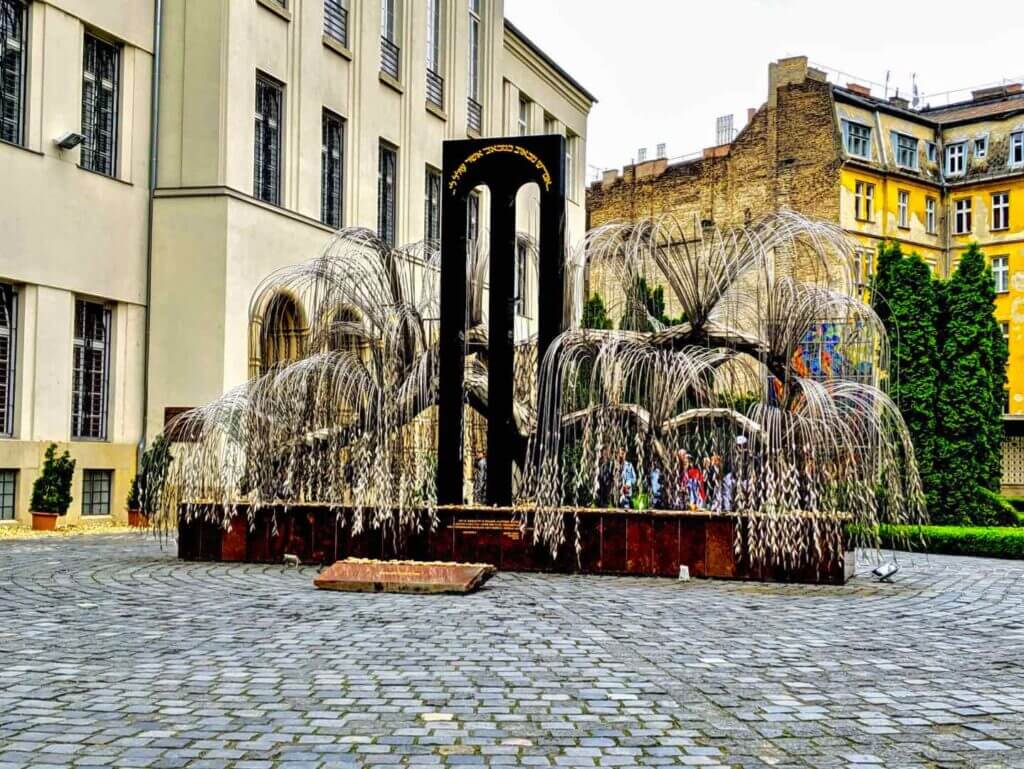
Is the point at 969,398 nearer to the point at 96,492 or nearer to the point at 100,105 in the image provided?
the point at 96,492

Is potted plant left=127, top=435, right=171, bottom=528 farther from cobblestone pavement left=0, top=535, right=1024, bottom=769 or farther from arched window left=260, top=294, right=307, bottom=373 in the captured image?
cobblestone pavement left=0, top=535, right=1024, bottom=769

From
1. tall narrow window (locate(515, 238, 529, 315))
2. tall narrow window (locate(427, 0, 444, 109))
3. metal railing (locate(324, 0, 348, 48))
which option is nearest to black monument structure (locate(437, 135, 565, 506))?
tall narrow window (locate(515, 238, 529, 315))

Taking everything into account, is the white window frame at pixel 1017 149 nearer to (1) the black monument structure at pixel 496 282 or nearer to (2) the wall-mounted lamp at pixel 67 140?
(2) the wall-mounted lamp at pixel 67 140

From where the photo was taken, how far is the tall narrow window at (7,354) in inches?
821

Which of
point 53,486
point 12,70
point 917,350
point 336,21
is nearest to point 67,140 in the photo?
point 12,70

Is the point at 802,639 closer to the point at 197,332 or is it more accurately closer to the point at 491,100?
the point at 197,332

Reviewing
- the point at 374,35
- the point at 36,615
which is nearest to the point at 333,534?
the point at 36,615

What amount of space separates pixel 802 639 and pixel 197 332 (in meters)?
16.4

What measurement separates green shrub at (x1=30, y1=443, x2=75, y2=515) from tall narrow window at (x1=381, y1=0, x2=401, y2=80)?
550 inches

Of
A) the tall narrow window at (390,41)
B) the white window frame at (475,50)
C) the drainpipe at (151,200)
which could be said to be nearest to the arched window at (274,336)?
the drainpipe at (151,200)

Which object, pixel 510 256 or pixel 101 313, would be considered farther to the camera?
pixel 101 313

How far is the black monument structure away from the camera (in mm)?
15047

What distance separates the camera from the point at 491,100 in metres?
36.5

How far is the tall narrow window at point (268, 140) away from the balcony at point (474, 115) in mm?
10453
